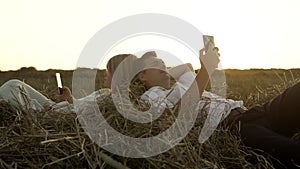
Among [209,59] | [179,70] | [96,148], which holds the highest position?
[209,59]

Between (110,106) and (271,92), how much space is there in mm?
1695

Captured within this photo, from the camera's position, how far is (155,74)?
10.7ft

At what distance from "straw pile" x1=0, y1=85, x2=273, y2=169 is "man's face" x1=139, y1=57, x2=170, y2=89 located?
800 mm

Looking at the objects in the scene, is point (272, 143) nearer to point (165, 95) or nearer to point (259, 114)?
point (259, 114)

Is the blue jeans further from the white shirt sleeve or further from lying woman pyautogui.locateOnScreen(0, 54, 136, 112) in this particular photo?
lying woman pyautogui.locateOnScreen(0, 54, 136, 112)

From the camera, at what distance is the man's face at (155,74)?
10.7 feet

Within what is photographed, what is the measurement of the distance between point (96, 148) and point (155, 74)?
1.36 meters

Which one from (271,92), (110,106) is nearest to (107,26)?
(271,92)

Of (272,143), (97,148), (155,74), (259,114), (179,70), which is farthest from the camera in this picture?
(179,70)

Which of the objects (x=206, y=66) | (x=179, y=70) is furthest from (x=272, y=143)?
(x=179, y=70)

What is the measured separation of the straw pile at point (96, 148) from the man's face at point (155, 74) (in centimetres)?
80

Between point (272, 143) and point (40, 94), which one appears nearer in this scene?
point (272, 143)

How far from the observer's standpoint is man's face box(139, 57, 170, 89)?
3256 millimetres

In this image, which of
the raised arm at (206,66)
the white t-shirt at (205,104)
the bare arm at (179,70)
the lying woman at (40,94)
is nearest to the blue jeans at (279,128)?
the white t-shirt at (205,104)
